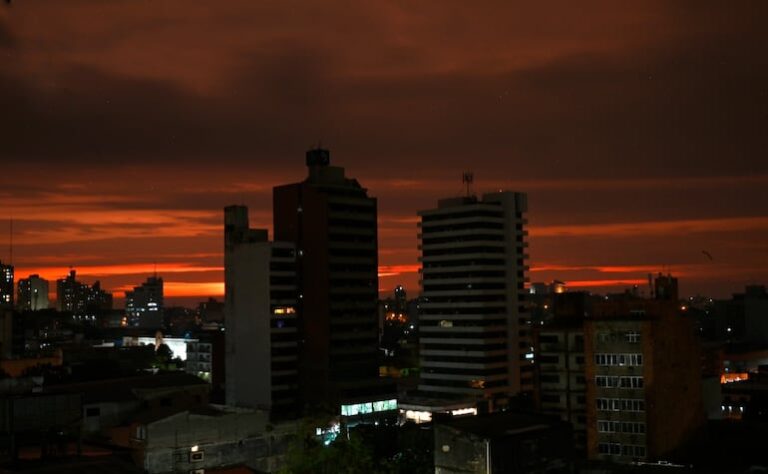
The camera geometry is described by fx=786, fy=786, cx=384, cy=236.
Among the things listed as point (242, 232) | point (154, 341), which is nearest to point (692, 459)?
point (242, 232)

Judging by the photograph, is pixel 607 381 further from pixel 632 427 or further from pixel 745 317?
pixel 745 317

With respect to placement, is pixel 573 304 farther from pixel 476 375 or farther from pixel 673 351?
pixel 476 375

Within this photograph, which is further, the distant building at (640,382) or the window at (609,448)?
the window at (609,448)

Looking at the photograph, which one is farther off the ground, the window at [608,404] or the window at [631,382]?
the window at [631,382]

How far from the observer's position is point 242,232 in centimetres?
5878

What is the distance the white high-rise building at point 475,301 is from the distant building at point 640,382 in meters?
21.6

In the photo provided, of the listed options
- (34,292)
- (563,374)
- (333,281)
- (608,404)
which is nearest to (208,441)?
(608,404)

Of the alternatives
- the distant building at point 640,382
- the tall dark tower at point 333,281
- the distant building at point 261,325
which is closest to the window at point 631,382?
the distant building at point 640,382

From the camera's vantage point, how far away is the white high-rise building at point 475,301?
210 ft

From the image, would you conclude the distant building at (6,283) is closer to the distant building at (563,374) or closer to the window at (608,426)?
the distant building at (563,374)

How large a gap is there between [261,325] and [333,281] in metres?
6.38

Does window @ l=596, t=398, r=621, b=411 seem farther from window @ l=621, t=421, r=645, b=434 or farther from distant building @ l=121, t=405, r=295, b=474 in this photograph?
distant building @ l=121, t=405, r=295, b=474

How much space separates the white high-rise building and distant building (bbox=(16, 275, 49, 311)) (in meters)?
134

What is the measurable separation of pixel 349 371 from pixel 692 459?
2751 cm
